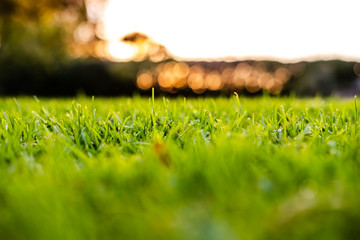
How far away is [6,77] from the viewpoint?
9672 millimetres

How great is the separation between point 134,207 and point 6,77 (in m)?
10.4

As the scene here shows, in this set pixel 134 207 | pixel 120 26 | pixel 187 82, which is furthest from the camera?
pixel 120 26

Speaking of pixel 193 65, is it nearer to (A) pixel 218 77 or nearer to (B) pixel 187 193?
(A) pixel 218 77

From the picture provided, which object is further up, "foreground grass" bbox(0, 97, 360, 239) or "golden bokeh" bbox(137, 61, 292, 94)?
"golden bokeh" bbox(137, 61, 292, 94)

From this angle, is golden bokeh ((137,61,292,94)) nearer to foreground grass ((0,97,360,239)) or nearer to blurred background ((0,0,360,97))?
blurred background ((0,0,360,97))

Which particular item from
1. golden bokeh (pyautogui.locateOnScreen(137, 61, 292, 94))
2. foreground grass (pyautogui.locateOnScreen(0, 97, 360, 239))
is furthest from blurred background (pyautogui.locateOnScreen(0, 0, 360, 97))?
foreground grass (pyautogui.locateOnScreen(0, 97, 360, 239))

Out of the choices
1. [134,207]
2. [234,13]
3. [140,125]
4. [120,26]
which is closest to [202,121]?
[140,125]

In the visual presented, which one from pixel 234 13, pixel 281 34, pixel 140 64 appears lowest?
pixel 140 64

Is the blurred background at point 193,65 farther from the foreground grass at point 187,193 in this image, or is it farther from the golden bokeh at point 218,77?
the foreground grass at point 187,193

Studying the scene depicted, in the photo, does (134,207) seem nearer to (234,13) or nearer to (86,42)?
(234,13)

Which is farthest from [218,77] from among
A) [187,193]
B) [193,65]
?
[187,193]

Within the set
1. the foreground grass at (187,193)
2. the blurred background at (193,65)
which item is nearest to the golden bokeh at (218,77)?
the blurred background at (193,65)

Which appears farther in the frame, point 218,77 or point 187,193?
point 218,77

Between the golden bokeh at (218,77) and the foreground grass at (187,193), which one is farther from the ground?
the golden bokeh at (218,77)
